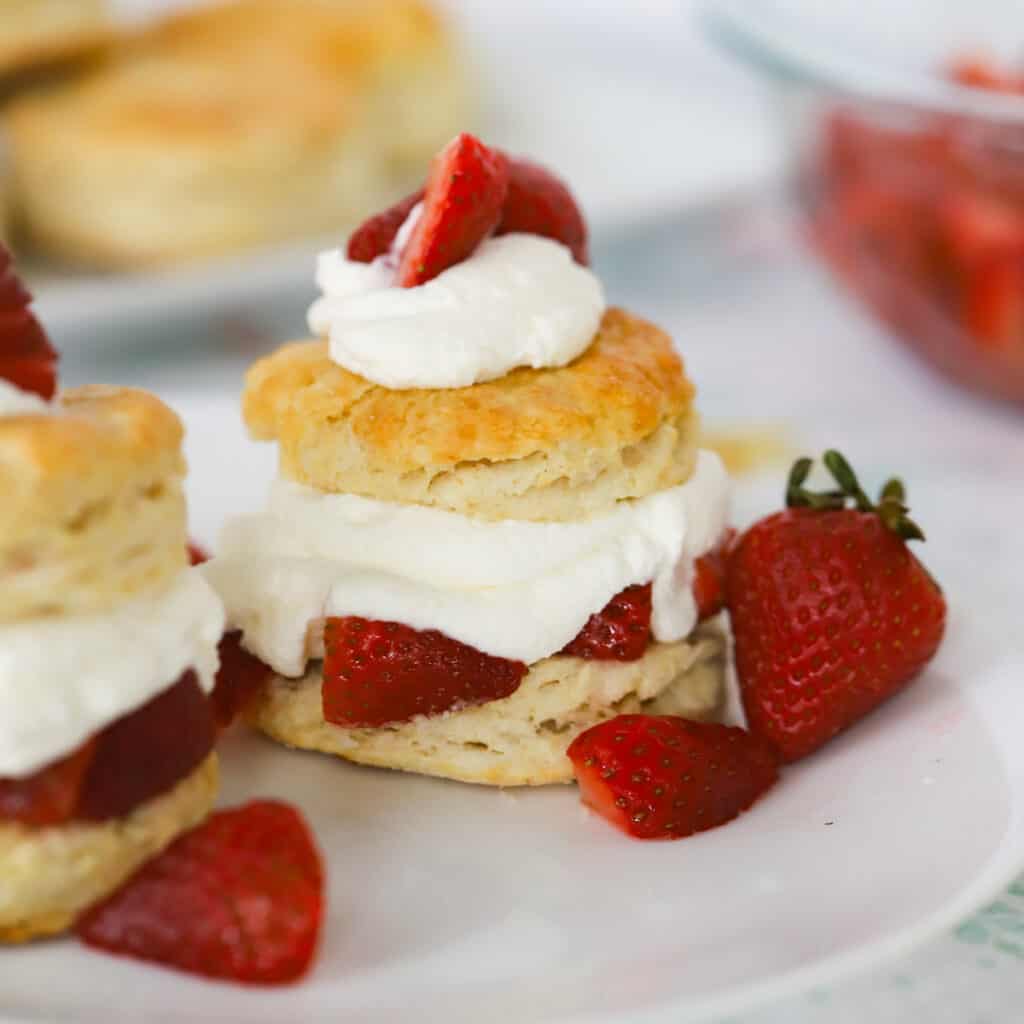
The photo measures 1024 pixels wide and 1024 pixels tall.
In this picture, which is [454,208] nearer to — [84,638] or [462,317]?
[462,317]

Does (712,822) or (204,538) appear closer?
(712,822)

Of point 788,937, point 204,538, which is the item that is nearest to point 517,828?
point 788,937

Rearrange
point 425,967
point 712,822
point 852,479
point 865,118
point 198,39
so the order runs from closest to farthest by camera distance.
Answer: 1. point 425,967
2. point 712,822
3. point 852,479
4. point 865,118
5. point 198,39

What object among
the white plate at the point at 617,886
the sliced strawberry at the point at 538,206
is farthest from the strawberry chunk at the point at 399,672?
the sliced strawberry at the point at 538,206

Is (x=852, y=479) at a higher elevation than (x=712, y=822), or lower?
higher

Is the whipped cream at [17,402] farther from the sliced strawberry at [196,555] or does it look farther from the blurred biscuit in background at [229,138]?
the blurred biscuit in background at [229,138]

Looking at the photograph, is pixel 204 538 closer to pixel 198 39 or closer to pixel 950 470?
pixel 950 470

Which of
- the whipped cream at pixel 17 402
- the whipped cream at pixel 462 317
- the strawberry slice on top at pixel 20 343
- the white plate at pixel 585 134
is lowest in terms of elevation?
the white plate at pixel 585 134

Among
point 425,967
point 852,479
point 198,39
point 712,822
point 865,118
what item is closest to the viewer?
point 425,967
